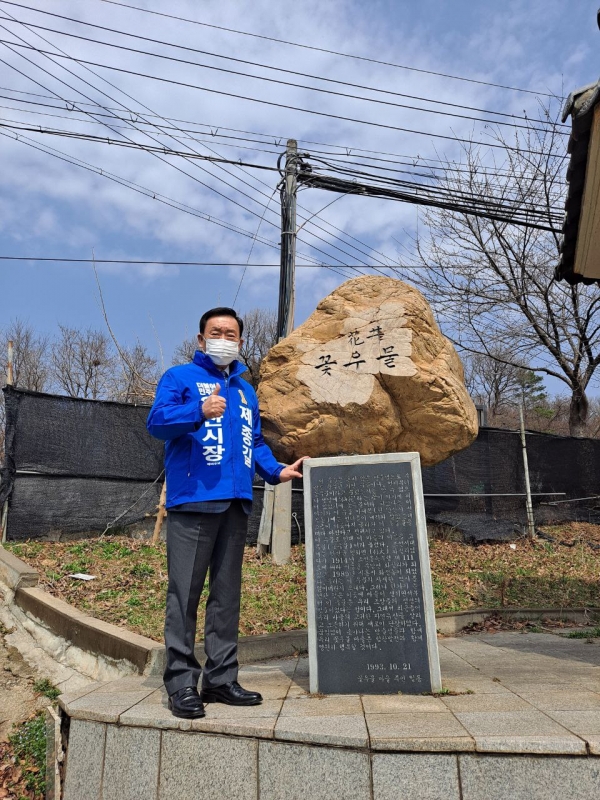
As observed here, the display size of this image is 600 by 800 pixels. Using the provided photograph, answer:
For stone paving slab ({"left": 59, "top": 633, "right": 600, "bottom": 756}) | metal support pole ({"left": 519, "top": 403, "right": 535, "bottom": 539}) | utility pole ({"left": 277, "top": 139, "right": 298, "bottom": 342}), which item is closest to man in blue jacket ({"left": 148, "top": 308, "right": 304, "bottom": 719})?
stone paving slab ({"left": 59, "top": 633, "right": 600, "bottom": 756})

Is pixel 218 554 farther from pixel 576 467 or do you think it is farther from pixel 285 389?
pixel 576 467

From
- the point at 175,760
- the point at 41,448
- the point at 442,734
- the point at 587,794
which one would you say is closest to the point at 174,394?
the point at 175,760

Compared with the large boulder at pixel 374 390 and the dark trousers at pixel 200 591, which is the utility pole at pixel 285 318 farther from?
the dark trousers at pixel 200 591

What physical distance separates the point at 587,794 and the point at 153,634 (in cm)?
359

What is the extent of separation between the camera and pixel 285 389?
4648 millimetres

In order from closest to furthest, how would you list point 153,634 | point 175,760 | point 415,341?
point 175,760 < point 415,341 < point 153,634

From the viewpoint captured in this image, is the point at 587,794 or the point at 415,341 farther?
the point at 415,341

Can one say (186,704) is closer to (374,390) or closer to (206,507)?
(206,507)

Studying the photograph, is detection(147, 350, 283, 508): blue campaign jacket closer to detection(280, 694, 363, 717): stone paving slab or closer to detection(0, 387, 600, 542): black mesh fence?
detection(280, 694, 363, 717): stone paving slab

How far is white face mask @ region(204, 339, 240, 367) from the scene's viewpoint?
3.54m

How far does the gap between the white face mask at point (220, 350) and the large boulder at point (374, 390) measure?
3.43 ft

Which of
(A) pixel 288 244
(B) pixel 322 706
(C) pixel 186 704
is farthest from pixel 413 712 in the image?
(A) pixel 288 244

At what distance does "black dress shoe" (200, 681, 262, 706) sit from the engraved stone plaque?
0.46m

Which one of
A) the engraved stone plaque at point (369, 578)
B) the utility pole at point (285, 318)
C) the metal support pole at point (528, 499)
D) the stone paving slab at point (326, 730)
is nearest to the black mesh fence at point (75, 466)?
the utility pole at point (285, 318)
